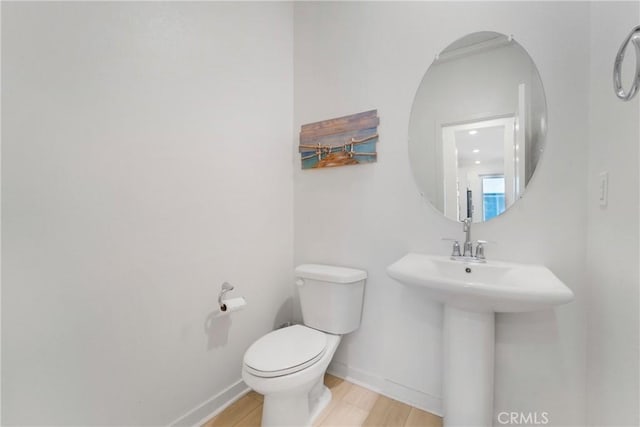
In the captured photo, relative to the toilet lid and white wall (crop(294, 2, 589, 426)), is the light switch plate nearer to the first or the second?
white wall (crop(294, 2, 589, 426))

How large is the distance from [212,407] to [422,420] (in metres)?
1.07

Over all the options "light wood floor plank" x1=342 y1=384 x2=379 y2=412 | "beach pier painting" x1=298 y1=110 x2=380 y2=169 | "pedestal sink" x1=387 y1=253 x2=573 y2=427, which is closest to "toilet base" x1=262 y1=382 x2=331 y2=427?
A: "light wood floor plank" x1=342 y1=384 x2=379 y2=412

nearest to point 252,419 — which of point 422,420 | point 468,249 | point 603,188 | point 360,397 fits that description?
point 360,397

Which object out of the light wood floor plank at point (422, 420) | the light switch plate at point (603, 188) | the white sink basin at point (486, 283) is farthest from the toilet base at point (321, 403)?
the light switch plate at point (603, 188)

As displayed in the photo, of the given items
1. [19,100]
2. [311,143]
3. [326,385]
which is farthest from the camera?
[311,143]

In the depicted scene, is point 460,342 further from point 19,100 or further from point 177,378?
point 19,100

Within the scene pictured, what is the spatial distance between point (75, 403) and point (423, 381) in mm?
1510

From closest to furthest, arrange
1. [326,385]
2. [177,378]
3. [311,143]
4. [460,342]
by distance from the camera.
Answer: [460,342], [177,378], [326,385], [311,143]

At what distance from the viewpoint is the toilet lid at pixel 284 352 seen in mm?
1104

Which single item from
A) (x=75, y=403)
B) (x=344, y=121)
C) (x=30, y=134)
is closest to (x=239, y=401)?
(x=75, y=403)

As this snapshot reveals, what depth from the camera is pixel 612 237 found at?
2.89 ft

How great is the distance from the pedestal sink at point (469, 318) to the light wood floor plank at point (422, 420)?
7.0 inches

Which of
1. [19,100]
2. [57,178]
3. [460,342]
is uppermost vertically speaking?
[19,100]

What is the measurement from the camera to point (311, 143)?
177cm
